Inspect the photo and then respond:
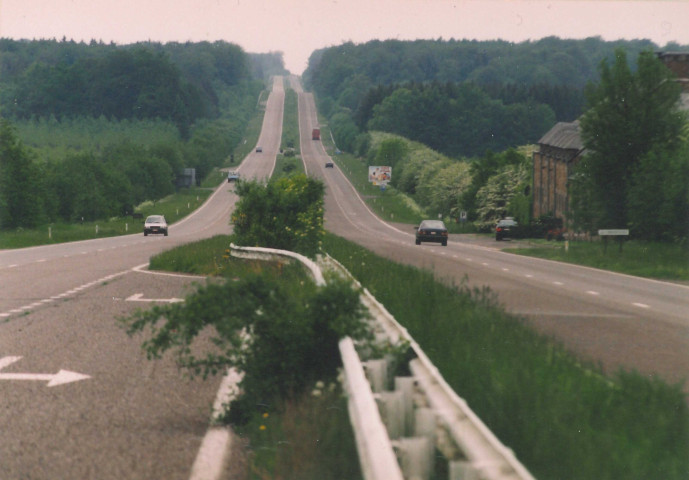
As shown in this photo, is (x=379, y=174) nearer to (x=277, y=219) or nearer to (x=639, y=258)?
(x=639, y=258)

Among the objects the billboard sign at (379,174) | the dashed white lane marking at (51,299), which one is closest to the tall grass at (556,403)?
Result: the dashed white lane marking at (51,299)

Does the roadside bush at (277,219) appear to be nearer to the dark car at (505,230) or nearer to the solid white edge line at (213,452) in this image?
the solid white edge line at (213,452)

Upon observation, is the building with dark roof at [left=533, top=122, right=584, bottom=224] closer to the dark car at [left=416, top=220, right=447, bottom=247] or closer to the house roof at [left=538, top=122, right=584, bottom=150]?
the house roof at [left=538, top=122, right=584, bottom=150]

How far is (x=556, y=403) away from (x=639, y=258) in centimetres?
3043

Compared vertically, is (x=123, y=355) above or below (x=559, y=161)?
Result: below

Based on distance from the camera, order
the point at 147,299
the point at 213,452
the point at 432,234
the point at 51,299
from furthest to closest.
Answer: the point at 432,234 → the point at 147,299 → the point at 51,299 → the point at 213,452

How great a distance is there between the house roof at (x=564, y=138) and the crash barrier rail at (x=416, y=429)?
72.6 m

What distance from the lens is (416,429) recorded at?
6008mm

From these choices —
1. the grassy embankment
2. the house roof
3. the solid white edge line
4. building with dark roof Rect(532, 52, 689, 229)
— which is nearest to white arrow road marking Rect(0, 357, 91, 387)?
the solid white edge line

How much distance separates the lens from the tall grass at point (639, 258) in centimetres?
3069

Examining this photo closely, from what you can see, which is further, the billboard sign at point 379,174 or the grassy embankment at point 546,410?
the billboard sign at point 379,174

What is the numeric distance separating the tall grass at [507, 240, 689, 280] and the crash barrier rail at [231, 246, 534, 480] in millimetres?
23686

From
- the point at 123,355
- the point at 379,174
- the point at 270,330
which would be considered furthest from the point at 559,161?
the point at 270,330

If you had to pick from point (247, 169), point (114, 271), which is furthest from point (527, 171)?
point (247, 169)
